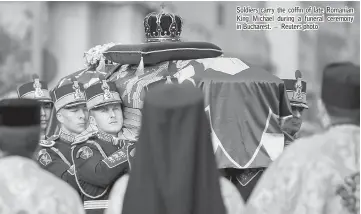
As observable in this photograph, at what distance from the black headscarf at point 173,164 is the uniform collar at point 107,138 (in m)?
1.73

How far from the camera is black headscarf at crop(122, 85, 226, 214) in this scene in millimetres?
3590

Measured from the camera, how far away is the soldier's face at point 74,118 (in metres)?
5.70

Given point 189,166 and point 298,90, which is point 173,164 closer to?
point 189,166

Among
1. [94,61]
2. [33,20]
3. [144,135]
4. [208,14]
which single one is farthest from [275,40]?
[144,135]

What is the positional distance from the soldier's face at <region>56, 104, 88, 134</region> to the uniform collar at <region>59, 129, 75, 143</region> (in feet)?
0.08

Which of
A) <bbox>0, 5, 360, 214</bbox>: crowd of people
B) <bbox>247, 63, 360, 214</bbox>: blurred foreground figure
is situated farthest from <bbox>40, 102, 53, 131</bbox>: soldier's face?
<bbox>247, 63, 360, 214</bbox>: blurred foreground figure

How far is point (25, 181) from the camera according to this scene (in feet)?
11.4

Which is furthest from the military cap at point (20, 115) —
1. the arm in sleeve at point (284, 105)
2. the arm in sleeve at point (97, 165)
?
the arm in sleeve at point (284, 105)

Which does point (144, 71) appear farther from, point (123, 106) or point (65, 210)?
point (65, 210)

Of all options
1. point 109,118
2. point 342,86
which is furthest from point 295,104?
point 342,86

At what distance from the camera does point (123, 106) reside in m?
5.55

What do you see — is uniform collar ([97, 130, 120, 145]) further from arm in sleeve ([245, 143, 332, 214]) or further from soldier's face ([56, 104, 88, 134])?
arm in sleeve ([245, 143, 332, 214])

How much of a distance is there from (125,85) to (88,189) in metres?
0.70

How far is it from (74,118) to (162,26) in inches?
32.9
